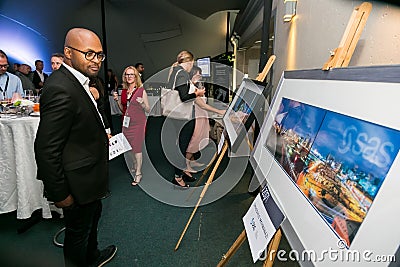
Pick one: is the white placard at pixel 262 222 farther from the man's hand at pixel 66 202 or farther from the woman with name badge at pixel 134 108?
the woman with name badge at pixel 134 108

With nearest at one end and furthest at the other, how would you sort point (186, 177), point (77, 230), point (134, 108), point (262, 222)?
point (262, 222)
point (77, 230)
point (134, 108)
point (186, 177)

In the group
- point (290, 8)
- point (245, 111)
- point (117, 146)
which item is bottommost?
point (117, 146)

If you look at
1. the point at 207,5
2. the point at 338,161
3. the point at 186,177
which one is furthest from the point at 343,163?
the point at 207,5

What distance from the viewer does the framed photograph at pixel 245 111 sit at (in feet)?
5.16

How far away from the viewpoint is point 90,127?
131 centimetres

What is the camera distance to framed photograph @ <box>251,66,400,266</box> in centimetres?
49

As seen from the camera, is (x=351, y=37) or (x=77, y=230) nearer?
(x=351, y=37)

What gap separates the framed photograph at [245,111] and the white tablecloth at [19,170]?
1.51 m

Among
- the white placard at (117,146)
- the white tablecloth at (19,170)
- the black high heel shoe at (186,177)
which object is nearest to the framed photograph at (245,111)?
the white placard at (117,146)

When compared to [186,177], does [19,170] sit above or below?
above

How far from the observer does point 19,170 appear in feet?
6.75

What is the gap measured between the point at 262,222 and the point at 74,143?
0.96m

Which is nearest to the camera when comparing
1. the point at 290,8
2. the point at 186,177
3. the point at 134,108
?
the point at 290,8

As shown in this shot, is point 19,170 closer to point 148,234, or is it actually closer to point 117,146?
point 117,146
